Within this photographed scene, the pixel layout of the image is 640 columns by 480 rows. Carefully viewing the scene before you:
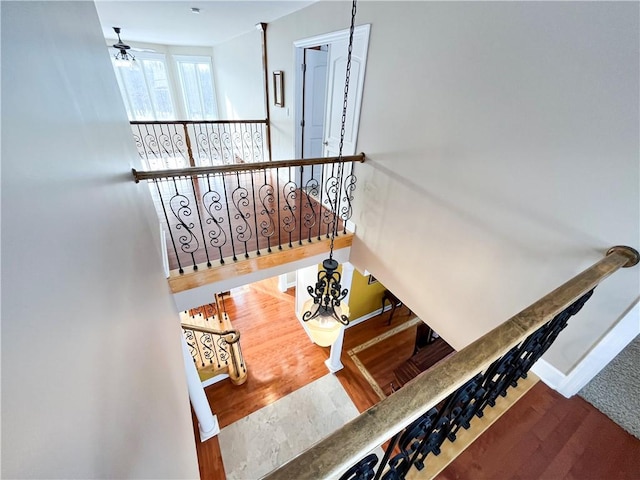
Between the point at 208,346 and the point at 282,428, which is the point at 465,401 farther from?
the point at 208,346

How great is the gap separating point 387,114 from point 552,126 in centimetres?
131

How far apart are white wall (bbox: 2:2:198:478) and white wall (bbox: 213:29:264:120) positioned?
3.95m

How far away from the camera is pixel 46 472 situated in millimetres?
508

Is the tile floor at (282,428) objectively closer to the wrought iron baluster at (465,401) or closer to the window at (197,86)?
the wrought iron baluster at (465,401)

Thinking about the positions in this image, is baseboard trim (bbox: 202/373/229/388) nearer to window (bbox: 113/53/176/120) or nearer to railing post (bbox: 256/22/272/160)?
railing post (bbox: 256/22/272/160)

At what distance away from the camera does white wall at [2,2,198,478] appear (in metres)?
0.49

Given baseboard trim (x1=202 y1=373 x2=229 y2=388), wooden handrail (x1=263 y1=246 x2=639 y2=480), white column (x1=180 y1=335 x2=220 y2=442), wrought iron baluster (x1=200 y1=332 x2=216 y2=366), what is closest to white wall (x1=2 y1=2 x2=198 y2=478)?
wooden handrail (x1=263 y1=246 x2=639 y2=480)

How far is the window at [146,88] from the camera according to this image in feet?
21.9

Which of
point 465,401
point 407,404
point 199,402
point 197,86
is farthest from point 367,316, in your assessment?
point 197,86

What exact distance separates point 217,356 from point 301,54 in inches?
180

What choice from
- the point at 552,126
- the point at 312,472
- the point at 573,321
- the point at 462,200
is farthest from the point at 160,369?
the point at 552,126

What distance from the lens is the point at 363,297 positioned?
530 cm

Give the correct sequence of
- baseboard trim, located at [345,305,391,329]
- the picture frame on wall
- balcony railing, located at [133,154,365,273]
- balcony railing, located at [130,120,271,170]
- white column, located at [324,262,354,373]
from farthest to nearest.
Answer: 1. baseboard trim, located at [345,305,391,329]
2. balcony railing, located at [130,120,271,170]
3. the picture frame on wall
4. white column, located at [324,262,354,373]
5. balcony railing, located at [133,154,365,273]

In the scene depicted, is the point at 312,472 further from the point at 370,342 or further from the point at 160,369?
the point at 370,342
